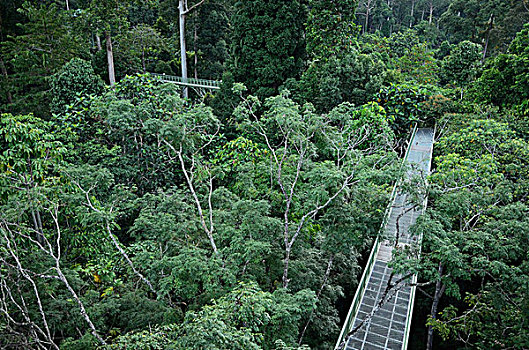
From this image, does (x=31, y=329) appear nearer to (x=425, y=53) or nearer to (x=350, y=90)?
(x=350, y=90)

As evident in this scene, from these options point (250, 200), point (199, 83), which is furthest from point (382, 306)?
point (199, 83)

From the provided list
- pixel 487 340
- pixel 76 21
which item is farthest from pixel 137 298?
pixel 76 21

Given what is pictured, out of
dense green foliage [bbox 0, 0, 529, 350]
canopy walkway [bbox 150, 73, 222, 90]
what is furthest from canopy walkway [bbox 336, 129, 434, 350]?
canopy walkway [bbox 150, 73, 222, 90]

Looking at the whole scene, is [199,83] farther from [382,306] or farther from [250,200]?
[382,306]

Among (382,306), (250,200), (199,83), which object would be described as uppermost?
(199,83)

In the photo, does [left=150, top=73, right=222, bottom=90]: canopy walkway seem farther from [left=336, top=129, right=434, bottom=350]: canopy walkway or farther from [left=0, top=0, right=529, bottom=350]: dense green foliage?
[left=336, top=129, right=434, bottom=350]: canopy walkway

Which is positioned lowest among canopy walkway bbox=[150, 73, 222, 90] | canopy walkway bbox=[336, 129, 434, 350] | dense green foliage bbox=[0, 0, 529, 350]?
canopy walkway bbox=[336, 129, 434, 350]

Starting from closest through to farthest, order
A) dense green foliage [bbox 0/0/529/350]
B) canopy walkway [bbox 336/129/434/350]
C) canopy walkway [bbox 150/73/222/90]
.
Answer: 1. dense green foliage [bbox 0/0/529/350]
2. canopy walkway [bbox 336/129/434/350]
3. canopy walkway [bbox 150/73/222/90]

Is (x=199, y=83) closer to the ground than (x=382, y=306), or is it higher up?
higher up
